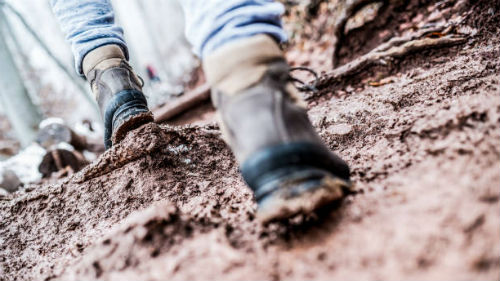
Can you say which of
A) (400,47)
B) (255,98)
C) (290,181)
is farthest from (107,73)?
(400,47)

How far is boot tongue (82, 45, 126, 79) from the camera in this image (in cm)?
136

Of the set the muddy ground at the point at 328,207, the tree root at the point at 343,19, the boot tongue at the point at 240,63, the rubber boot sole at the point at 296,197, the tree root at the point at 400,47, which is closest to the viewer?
the muddy ground at the point at 328,207

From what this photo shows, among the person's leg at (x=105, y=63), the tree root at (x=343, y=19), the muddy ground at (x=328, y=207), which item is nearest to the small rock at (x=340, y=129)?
the muddy ground at (x=328, y=207)

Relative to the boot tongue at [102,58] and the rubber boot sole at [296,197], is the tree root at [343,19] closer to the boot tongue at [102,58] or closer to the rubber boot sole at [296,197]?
the boot tongue at [102,58]

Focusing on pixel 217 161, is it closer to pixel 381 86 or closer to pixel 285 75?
pixel 285 75

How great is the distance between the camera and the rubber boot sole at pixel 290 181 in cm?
63

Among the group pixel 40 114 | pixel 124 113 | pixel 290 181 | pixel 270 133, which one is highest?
pixel 40 114

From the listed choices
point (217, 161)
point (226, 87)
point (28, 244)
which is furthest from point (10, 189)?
point (226, 87)

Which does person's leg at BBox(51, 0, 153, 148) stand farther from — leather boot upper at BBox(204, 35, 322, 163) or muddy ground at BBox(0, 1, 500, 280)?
leather boot upper at BBox(204, 35, 322, 163)

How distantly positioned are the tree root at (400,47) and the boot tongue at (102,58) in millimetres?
1337

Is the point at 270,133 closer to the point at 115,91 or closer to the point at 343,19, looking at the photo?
the point at 115,91

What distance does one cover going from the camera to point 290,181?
→ 0.64m

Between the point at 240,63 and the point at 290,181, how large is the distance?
33 centimetres

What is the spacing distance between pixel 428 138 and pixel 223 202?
0.66 meters
